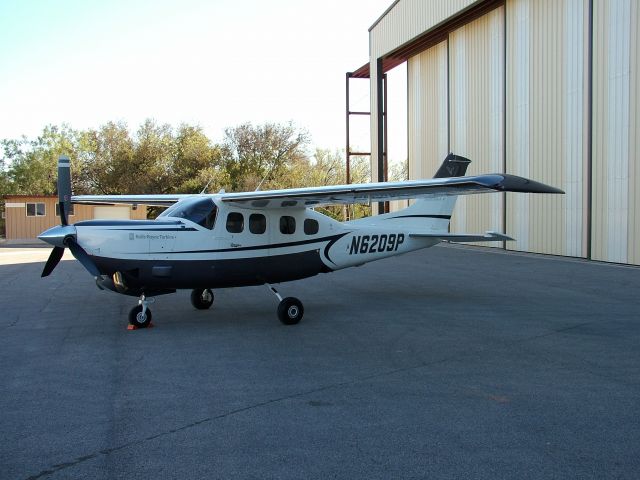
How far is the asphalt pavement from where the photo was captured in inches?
145

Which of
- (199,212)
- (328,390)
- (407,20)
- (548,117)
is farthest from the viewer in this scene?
(407,20)

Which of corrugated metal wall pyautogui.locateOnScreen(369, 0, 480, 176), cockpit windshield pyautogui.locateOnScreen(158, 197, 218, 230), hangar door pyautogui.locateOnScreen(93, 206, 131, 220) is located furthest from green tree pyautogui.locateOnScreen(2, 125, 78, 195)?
cockpit windshield pyautogui.locateOnScreen(158, 197, 218, 230)

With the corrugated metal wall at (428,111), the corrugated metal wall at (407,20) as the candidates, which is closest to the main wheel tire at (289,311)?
the corrugated metal wall at (407,20)

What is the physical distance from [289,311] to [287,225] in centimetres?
165

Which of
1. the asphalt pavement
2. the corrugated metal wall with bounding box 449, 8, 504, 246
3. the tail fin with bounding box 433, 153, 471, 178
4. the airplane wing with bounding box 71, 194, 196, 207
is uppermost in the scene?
the corrugated metal wall with bounding box 449, 8, 504, 246

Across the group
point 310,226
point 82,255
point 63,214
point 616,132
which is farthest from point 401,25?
point 82,255

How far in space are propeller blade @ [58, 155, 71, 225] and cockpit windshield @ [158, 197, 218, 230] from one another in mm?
1441

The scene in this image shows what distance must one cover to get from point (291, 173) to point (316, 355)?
138ft

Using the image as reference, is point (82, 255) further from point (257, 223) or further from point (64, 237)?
point (257, 223)

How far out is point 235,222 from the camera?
876cm

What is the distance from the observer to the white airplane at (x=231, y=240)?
25.3ft

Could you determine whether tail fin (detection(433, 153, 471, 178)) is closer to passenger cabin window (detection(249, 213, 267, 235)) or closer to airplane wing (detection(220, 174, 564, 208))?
airplane wing (detection(220, 174, 564, 208))

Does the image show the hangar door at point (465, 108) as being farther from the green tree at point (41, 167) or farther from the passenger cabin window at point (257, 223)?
the green tree at point (41, 167)

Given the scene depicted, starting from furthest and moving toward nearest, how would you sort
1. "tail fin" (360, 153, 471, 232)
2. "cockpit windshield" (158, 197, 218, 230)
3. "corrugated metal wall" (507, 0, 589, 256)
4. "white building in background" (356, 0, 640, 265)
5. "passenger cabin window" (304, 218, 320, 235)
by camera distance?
"corrugated metal wall" (507, 0, 589, 256) < "white building in background" (356, 0, 640, 265) < "tail fin" (360, 153, 471, 232) < "passenger cabin window" (304, 218, 320, 235) < "cockpit windshield" (158, 197, 218, 230)
